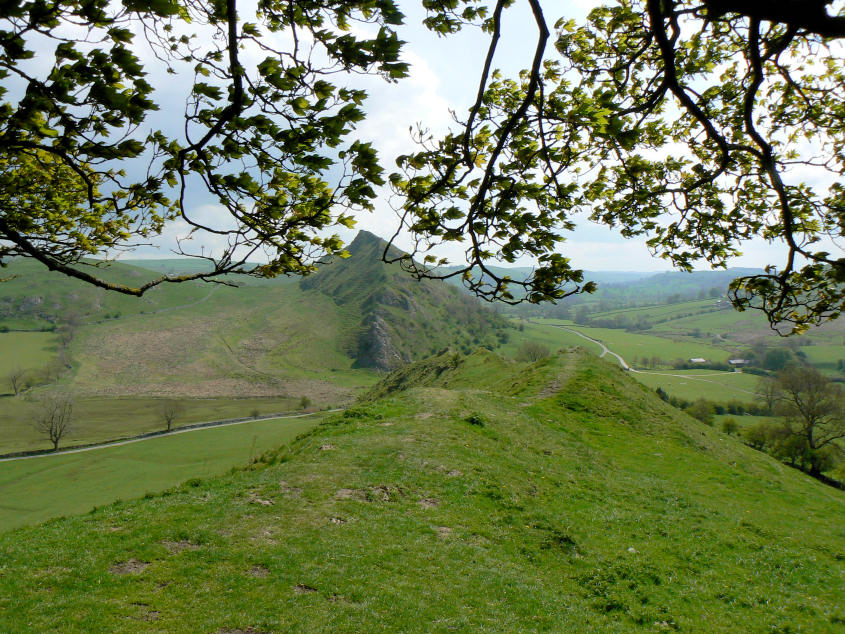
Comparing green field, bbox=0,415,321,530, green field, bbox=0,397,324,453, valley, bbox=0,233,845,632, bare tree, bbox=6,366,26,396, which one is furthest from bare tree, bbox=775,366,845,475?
bare tree, bbox=6,366,26,396

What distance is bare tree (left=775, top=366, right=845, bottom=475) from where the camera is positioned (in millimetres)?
66625

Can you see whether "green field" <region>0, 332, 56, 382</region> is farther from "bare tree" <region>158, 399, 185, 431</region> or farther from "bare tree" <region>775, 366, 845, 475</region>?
"bare tree" <region>775, 366, 845, 475</region>

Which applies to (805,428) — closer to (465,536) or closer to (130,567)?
(465,536)

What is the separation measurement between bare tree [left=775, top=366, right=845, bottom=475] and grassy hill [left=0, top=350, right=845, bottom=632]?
189 feet

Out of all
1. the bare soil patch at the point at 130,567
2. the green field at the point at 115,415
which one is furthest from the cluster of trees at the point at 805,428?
the green field at the point at 115,415

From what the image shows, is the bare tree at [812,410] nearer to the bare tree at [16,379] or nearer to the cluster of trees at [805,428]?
the cluster of trees at [805,428]

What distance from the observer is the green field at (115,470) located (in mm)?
50219

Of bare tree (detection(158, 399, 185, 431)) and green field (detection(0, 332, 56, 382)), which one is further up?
green field (detection(0, 332, 56, 382))

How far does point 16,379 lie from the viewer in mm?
151625

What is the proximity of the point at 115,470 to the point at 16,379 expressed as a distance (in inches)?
5138

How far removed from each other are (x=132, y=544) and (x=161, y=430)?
107m

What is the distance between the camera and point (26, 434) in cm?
10006

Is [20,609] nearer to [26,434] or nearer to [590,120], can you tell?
[590,120]

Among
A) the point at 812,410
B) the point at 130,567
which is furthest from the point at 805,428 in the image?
the point at 130,567
